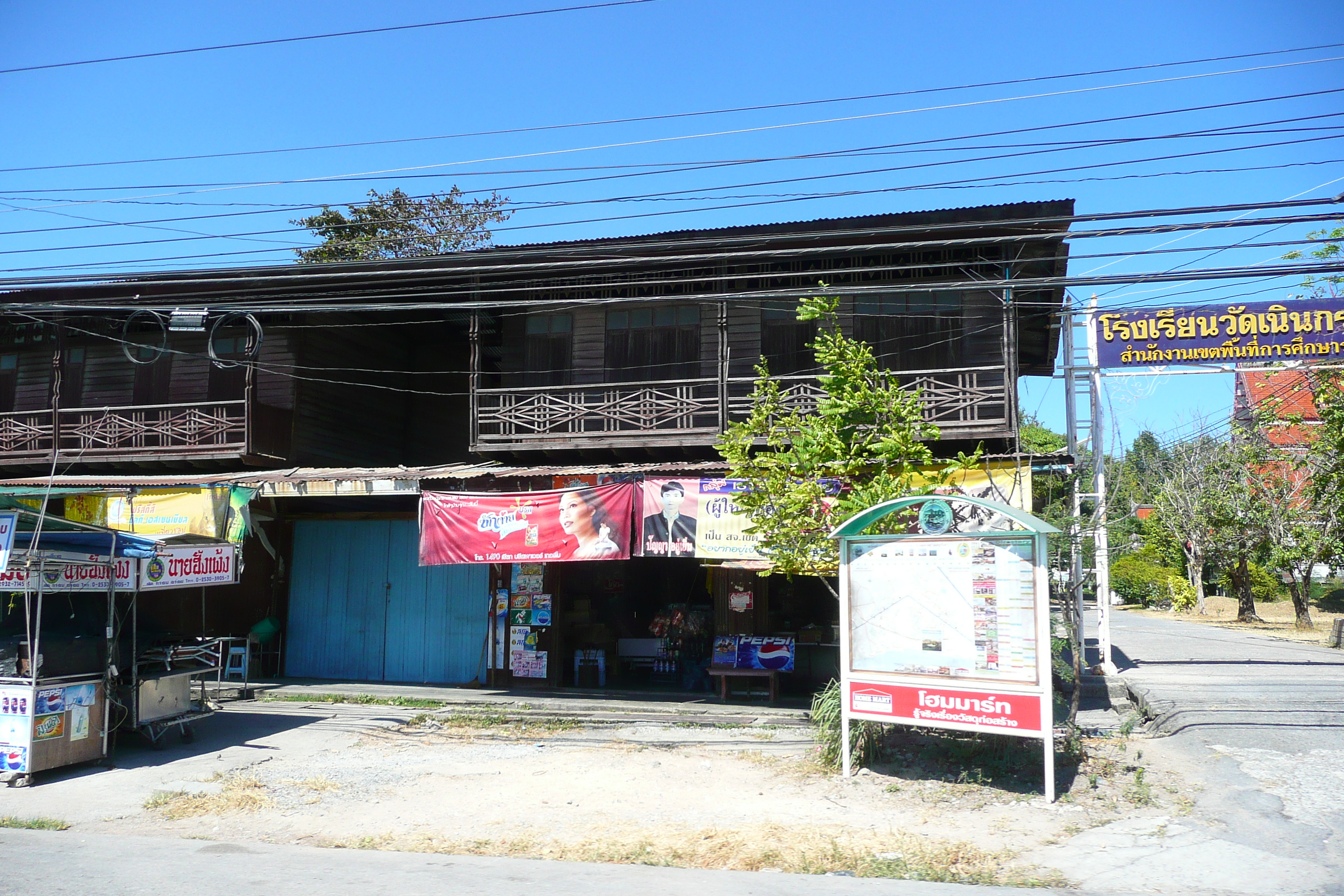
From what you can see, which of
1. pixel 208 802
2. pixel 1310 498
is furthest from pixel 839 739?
pixel 1310 498

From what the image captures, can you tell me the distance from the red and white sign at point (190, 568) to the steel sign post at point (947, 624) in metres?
7.94

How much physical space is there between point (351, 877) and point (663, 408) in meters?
9.25

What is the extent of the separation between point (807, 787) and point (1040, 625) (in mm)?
2640

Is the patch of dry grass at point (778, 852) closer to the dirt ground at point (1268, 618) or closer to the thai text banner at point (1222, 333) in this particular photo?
the thai text banner at point (1222, 333)

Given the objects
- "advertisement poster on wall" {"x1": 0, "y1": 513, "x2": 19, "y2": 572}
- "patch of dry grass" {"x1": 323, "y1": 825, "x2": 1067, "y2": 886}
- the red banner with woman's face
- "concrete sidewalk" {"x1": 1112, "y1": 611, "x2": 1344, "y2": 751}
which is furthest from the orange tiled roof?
"advertisement poster on wall" {"x1": 0, "y1": 513, "x2": 19, "y2": 572}

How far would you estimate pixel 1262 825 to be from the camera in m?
6.81

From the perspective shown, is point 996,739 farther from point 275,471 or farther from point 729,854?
point 275,471

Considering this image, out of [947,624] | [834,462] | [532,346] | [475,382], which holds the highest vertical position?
[532,346]

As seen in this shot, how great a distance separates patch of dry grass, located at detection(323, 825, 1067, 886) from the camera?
19.6 feet

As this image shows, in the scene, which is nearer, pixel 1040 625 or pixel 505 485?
pixel 1040 625

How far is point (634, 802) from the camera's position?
812 cm

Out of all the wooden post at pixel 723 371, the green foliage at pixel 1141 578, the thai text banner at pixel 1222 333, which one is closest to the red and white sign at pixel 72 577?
the wooden post at pixel 723 371

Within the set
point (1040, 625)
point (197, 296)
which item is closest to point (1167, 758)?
point (1040, 625)

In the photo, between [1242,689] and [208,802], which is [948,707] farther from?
[1242,689]
